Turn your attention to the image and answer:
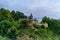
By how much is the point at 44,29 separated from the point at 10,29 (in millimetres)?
4508

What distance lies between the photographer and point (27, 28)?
3039cm

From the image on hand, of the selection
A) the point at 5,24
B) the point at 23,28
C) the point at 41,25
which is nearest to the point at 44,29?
the point at 41,25

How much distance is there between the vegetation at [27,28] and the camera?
29031 mm

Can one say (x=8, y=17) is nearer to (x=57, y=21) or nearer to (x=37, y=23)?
(x=37, y=23)

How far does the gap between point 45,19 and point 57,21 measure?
1788 millimetres

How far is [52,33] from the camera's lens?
31.9 meters

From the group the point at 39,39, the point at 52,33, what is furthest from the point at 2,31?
the point at 52,33

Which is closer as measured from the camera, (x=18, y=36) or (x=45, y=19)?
(x=18, y=36)

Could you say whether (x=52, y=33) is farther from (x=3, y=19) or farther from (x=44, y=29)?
(x=3, y=19)

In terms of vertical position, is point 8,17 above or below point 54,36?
above

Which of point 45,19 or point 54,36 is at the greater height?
point 45,19

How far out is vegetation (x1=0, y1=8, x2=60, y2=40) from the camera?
2903cm

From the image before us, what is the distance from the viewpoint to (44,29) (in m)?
31.4

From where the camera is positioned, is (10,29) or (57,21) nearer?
(10,29)
